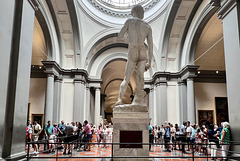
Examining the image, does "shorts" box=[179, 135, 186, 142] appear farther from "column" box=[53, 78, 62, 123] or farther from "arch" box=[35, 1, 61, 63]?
"arch" box=[35, 1, 61, 63]

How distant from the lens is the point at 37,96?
17125 millimetres

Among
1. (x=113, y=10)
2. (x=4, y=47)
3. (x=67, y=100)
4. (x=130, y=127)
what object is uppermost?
(x=113, y=10)

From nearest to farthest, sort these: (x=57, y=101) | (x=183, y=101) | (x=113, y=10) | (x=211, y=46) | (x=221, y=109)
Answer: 1. (x=57, y=101)
2. (x=183, y=101)
3. (x=211, y=46)
4. (x=221, y=109)
5. (x=113, y=10)

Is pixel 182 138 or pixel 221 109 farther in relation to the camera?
pixel 221 109

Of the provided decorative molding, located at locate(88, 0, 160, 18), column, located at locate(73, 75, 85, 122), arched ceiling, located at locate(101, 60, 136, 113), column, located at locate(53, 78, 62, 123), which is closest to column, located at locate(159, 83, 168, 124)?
column, located at locate(73, 75, 85, 122)

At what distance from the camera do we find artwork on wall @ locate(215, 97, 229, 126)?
1689cm

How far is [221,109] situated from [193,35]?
730 centimetres

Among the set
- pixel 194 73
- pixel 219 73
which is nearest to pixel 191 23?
pixel 194 73

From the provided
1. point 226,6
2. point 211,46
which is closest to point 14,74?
point 226,6

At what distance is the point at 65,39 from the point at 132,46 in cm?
1085

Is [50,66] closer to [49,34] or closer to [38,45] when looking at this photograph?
[49,34]

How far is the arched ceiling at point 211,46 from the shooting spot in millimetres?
13644

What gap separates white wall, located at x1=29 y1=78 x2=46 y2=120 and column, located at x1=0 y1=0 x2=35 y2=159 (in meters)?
12.1

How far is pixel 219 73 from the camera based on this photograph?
17.5 m
